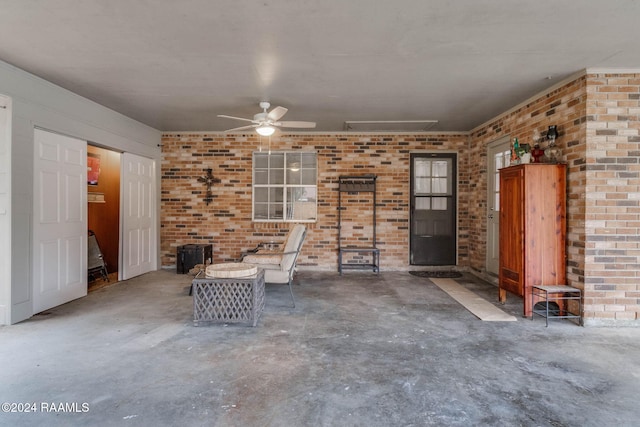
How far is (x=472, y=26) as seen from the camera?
2.72 metres

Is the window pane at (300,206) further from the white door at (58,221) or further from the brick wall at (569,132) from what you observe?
the brick wall at (569,132)

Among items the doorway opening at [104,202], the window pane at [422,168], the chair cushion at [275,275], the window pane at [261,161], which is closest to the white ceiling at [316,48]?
the doorway opening at [104,202]

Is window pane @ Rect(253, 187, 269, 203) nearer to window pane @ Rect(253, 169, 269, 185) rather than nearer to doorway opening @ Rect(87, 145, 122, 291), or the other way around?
window pane @ Rect(253, 169, 269, 185)

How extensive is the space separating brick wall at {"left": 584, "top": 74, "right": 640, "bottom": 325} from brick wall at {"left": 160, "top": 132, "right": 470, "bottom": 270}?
3.01 metres

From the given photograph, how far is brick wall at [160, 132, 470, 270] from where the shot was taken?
668cm

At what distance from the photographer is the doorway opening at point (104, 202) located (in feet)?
19.2

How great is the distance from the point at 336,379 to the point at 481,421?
96 cm

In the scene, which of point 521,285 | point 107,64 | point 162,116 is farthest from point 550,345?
point 162,116

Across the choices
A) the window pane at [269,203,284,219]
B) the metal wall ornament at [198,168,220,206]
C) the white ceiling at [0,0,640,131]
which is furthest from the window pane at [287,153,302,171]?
the white ceiling at [0,0,640,131]

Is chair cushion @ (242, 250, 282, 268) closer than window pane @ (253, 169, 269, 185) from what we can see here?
Yes

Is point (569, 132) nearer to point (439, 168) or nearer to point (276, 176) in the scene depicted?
point (439, 168)

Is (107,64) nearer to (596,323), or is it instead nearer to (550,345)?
(550,345)

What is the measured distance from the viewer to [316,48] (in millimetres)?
3123

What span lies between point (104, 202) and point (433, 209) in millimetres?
6340
